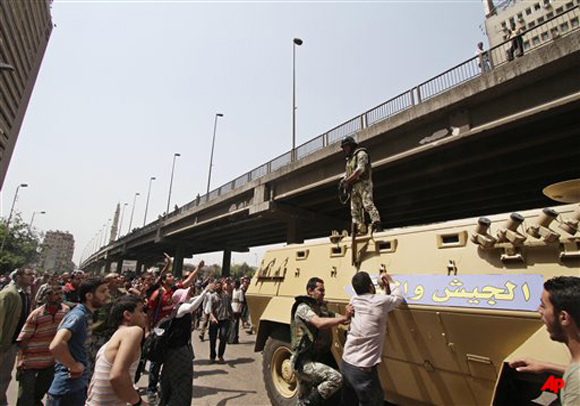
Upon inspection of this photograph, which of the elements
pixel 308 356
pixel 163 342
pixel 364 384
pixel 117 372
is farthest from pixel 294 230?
pixel 117 372

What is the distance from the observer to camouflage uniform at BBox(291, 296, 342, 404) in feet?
10.4

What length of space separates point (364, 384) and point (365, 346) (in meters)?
0.31

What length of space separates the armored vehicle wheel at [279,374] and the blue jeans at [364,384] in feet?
4.87

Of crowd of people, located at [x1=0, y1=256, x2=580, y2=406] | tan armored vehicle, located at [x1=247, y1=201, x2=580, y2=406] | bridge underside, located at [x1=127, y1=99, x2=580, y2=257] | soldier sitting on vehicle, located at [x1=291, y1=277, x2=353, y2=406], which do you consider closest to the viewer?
crowd of people, located at [x1=0, y1=256, x2=580, y2=406]

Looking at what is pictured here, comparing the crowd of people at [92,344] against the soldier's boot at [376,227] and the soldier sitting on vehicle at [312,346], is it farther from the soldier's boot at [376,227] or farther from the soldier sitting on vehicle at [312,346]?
the soldier's boot at [376,227]

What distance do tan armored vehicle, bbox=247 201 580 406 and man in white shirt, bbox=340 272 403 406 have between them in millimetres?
472

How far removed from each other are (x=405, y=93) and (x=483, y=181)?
5.71 metres

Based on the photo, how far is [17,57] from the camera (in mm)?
21531

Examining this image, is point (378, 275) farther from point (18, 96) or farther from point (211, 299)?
point (18, 96)

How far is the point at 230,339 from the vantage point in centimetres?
1027

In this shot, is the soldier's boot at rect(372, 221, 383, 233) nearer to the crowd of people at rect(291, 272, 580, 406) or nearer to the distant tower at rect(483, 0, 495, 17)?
the crowd of people at rect(291, 272, 580, 406)

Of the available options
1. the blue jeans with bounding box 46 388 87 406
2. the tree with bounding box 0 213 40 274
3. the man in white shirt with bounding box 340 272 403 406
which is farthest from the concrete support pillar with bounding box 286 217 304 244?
the tree with bounding box 0 213 40 274

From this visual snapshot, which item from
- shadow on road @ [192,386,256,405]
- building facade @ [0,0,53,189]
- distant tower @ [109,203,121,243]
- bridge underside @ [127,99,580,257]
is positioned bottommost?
shadow on road @ [192,386,256,405]

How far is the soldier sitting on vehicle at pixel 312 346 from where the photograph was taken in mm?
3135
